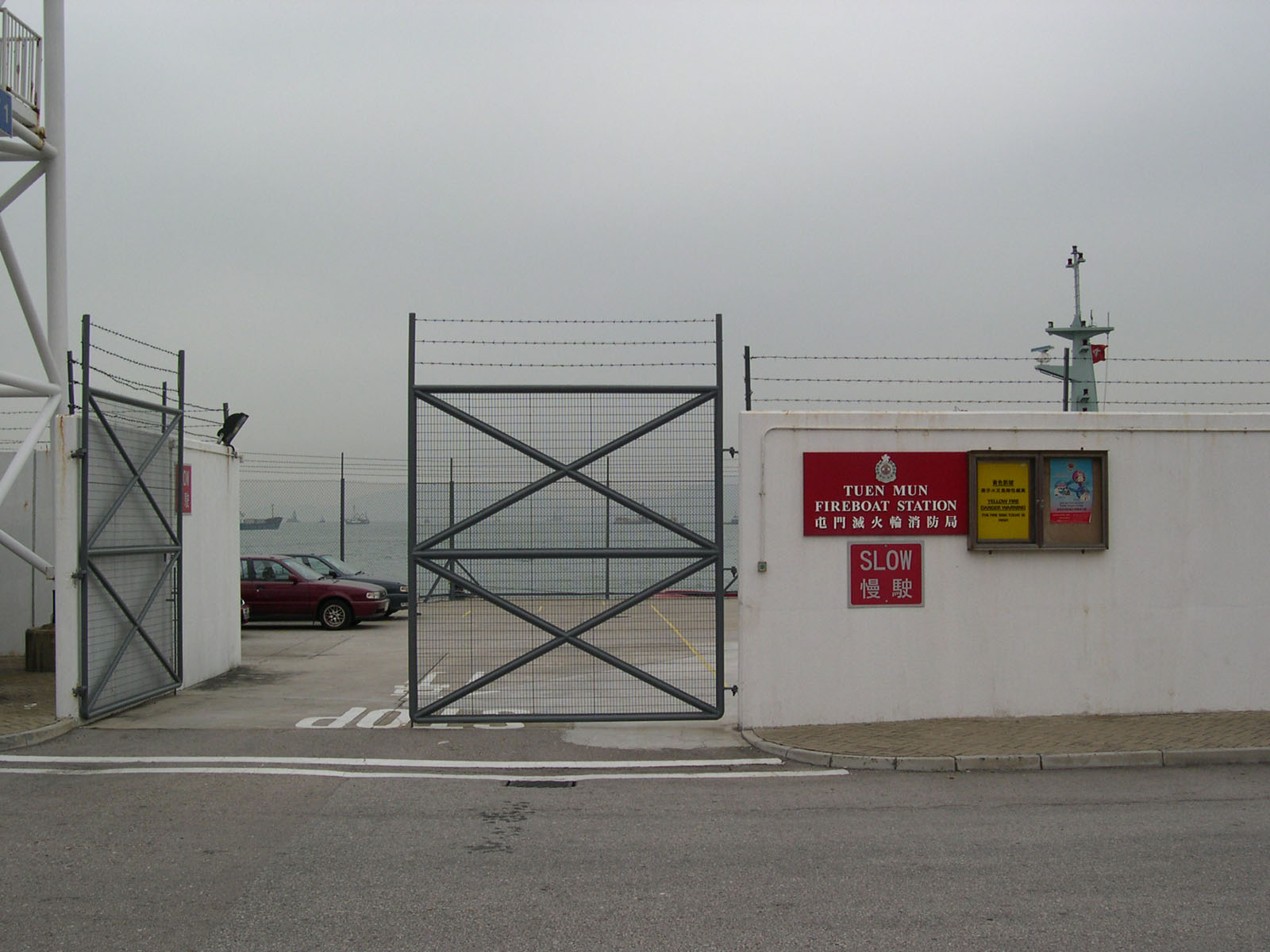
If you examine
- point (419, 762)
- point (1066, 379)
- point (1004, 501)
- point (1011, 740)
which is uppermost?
point (1066, 379)

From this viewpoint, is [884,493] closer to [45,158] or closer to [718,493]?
[718,493]

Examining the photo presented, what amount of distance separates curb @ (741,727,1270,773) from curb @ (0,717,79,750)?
6.78 metres

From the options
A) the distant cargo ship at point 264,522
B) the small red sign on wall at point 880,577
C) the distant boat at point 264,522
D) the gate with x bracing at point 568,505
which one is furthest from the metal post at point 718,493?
the distant cargo ship at point 264,522

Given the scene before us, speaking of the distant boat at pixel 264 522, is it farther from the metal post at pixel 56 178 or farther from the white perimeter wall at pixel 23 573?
the metal post at pixel 56 178

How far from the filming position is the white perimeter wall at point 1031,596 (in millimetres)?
10133

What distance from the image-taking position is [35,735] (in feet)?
31.8

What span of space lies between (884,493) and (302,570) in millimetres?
15160

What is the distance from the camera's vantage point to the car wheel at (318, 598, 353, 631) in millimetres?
21422

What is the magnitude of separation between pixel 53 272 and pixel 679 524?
23.5 feet

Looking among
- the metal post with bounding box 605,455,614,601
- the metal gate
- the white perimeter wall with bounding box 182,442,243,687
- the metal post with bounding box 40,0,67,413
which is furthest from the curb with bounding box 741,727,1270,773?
the metal post with bounding box 40,0,67,413

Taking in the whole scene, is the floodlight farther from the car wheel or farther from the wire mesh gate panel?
the car wheel

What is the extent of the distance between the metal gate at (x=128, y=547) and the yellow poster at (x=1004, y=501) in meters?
8.36

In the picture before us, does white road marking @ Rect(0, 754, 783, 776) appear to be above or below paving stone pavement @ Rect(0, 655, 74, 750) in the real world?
below

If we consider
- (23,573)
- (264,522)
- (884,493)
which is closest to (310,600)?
(264,522)
